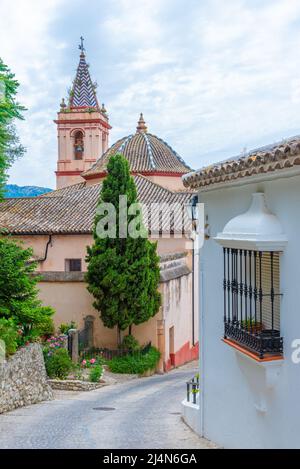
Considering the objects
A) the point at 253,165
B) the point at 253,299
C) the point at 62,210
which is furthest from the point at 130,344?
the point at 253,165

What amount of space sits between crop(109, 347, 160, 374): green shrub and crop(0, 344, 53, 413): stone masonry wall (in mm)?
5075

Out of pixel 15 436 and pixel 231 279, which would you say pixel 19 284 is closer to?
pixel 15 436

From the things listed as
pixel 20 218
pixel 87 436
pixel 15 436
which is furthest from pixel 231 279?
pixel 20 218

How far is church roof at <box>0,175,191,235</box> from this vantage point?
2938 cm

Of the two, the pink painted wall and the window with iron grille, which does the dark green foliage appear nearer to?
the window with iron grille

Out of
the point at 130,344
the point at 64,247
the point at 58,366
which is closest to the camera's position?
the point at 58,366

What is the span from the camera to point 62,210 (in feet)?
102

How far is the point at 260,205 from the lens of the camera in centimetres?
866

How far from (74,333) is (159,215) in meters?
9.93

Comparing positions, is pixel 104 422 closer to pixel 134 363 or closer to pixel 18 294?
pixel 18 294

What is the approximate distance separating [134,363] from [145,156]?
19729 millimetres

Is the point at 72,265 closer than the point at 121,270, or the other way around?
the point at 121,270

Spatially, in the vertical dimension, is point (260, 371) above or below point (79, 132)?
below

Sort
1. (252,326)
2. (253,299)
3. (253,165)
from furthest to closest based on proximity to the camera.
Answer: (253,299) → (252,326) → (253,165)
